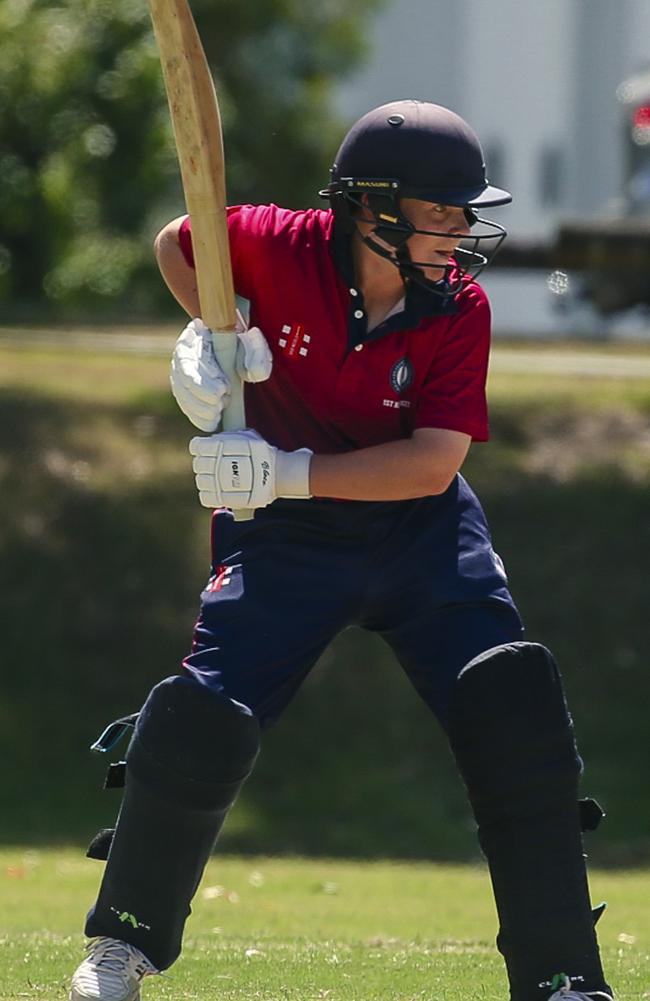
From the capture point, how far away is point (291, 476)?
4121 millimetres

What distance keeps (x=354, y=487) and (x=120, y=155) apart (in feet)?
61.3

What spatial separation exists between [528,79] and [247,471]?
34.4 meters

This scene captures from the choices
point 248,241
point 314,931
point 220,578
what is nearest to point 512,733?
point 220,578

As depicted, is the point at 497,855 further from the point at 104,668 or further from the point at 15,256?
the point at 15,256

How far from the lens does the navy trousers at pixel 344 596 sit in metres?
4.16

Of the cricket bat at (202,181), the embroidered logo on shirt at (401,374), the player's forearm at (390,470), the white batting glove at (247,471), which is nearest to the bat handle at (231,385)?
the cricket bat at (202,181)

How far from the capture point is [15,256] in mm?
22266

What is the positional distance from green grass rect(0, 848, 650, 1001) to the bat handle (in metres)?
1.18

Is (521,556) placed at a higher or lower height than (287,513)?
lower

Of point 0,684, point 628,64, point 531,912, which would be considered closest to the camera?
point 531,912

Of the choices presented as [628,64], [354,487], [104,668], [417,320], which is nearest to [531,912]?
[354,487]

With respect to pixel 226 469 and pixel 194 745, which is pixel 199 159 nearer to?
pixel 226 469

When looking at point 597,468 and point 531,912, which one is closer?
point 531,912

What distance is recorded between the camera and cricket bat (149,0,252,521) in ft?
13.9
